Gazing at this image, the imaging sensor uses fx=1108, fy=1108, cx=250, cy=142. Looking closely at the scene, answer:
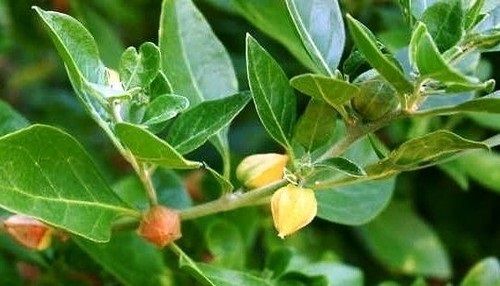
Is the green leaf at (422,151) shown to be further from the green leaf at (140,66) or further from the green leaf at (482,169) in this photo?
the green leaf at (482,169)

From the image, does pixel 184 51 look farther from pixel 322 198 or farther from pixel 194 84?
pixel 322 198

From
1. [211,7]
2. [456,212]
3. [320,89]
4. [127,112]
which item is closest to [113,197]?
[127,112]

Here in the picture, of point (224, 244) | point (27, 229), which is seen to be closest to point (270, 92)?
point (27, 229)

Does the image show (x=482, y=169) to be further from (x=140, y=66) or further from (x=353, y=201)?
(x=140, y=66)

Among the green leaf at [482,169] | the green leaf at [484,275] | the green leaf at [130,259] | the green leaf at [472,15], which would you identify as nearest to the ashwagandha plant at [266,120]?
the green leaf at [472,15]

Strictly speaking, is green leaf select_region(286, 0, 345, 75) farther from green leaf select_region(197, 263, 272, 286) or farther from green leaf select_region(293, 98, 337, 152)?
green leaf select_region(197, 263, 272, 286)
